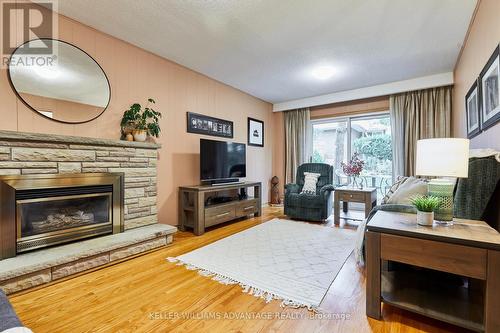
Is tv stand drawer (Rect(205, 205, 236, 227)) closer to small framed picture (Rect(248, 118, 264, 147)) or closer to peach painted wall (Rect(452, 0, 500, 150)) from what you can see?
small framed picture (Rect(248, 118, 264, 147))

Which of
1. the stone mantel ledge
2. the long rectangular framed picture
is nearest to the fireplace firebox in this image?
the stone mantel ledge

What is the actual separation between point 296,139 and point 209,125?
89.9 inches

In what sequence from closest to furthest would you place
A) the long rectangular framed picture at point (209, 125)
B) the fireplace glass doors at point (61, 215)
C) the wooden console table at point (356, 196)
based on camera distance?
1. the fireplace glass doors at point (61, 215)
2. the wooden console table at point (356, 196)
3. the long rectangular framed picture at point (209, 125)

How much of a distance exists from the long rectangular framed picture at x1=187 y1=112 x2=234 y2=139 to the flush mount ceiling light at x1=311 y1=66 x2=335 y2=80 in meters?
1.74

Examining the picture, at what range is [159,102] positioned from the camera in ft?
10.7

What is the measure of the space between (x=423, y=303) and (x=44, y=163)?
Result: 3.14 m

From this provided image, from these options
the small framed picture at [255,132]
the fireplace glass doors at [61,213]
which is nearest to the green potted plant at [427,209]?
the fireplace glass doors at [61,213]

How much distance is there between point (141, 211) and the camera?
2877mm

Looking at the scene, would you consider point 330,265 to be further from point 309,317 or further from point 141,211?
point 141,211

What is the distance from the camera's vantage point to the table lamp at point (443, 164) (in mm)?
1384

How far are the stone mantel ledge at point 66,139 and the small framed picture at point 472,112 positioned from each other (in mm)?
3513

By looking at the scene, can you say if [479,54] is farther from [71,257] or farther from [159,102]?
[71,257]

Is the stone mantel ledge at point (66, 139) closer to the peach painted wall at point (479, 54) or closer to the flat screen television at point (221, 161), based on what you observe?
the flat screen television at point (221, 161)

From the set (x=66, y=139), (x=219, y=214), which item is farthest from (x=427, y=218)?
(x=66, y=139)
